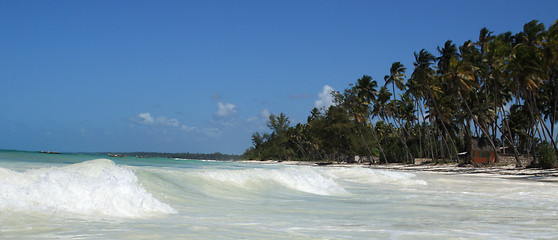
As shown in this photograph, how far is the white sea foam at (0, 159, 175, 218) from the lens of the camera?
269 inches

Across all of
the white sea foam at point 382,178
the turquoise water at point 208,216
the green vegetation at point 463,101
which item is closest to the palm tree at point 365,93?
the green vegetation at point 463,101

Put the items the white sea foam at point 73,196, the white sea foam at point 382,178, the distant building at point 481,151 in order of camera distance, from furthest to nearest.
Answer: the distant building at point 481,151
the white sea foam at point 382,178
the white sea foam at point 73,196

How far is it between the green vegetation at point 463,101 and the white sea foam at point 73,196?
102 feet

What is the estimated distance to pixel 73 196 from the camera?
739 cm

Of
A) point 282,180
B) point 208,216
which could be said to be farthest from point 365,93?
point 208,216

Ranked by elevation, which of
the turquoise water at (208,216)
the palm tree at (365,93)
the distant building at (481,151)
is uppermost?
the palm tree at (365,93)

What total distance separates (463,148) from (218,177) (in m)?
55.9

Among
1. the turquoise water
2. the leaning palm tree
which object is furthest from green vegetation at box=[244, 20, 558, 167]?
the turquoise water

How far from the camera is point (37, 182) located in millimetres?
7410

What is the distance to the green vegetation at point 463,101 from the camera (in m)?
34.9

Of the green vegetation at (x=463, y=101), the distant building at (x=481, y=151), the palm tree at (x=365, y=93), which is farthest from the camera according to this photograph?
the palm tree at (x=365, y=93)

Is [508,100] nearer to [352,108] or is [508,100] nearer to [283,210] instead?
[352,108]

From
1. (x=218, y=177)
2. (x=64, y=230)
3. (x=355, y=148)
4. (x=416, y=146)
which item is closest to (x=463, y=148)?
(x=416, y=146)

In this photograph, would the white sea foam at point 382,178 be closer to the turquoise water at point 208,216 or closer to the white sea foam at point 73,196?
the turquoise water at point 208,216
